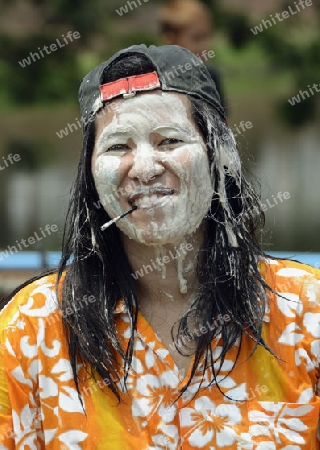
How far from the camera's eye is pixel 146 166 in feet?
5.61

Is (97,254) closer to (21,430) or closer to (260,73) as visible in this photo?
(21,430)

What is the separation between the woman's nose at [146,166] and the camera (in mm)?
1709

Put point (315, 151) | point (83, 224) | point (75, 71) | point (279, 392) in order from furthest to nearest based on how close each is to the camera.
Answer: point (75, 71)
point (315, 151)
point (83, 224)
point (279, 392)

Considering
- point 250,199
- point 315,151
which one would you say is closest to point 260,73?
point 315,151

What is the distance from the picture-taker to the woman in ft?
5.55

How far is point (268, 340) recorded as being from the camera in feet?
5.64

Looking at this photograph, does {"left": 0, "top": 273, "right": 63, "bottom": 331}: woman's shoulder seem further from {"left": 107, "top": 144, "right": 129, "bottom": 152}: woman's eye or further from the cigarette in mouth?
{"left": 107, "top": 144, "right": 129, "bottom": 152}: woman's eye

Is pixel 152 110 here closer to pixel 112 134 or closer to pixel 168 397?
pixel 112 134

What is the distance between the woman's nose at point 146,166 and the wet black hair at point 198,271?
128mm

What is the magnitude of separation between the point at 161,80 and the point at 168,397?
26.3 inches

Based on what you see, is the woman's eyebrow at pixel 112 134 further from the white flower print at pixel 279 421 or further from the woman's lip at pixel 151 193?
the white flower print at pixel 279 421

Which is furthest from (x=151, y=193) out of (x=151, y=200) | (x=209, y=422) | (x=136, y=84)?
(x=209, y=422)

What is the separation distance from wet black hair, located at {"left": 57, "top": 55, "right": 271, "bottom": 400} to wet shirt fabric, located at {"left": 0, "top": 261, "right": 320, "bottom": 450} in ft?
0.09

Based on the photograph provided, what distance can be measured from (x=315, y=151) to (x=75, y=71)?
5.15 meters
